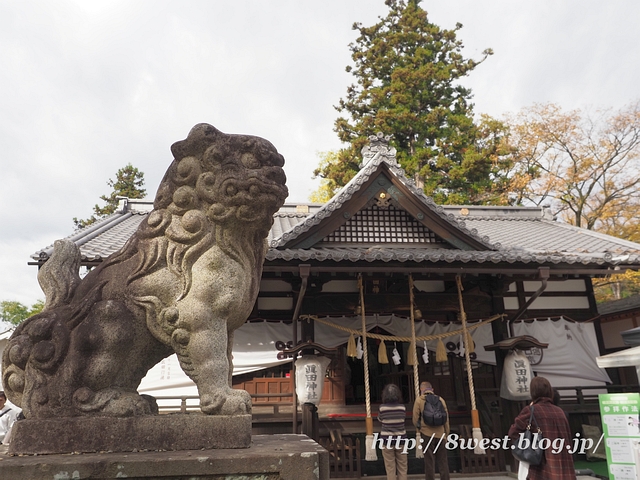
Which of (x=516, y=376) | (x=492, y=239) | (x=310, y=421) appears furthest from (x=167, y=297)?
(x=492, y=239)

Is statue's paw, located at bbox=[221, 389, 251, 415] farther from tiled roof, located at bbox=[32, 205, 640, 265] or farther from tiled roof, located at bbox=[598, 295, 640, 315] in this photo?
tiled roof, located at bbox=[598, 295, 640, 315]

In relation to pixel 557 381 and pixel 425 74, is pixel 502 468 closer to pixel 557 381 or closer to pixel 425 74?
pixel 557 381

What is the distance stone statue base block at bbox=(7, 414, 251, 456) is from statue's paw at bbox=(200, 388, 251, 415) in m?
0.03

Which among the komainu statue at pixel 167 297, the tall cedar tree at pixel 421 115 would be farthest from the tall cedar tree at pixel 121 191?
the komainu statue at pixel 167 297

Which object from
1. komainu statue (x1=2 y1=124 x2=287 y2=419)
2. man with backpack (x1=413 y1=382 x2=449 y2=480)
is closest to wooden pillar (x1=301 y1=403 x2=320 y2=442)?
man with backpack (x1=413 y1=382 x2=449 y2=480)

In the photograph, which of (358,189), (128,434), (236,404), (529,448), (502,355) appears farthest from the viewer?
(358,189)

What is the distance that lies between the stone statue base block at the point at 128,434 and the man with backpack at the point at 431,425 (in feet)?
14.8

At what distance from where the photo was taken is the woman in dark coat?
4145 millimetres

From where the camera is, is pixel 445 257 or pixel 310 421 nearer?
pixel 310 421

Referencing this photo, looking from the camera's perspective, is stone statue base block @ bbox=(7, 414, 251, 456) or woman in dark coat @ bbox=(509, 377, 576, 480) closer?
stone statue base block @ bbox=(7, 414, 251, 456)

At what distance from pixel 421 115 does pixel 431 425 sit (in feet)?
54.9

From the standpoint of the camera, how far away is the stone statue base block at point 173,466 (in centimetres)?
216

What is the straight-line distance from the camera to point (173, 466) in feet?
7.29

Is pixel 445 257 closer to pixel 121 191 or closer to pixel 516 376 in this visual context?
pixel 516 376
